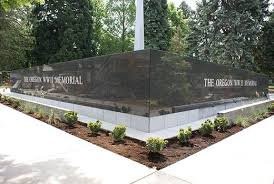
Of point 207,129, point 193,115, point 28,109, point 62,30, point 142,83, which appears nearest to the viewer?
point 207,129

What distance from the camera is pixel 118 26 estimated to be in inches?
1842

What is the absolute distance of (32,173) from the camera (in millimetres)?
5211

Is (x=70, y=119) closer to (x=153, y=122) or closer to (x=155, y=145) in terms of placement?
(x=153, y=122)

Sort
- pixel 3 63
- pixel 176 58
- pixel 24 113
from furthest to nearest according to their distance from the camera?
1. pixel 3 63
2. pixel 24 113
3. pixel 176 58

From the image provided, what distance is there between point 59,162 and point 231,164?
3535mm

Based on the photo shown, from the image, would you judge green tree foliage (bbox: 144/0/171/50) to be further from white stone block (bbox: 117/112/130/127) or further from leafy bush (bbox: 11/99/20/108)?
white stone block (bbox: 117/112/130/127)

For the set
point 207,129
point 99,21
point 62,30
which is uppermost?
point 99,21

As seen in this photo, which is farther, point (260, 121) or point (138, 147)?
point (260, 121)

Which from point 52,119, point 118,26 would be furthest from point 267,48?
point 52,119

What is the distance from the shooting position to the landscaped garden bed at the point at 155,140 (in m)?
6.41

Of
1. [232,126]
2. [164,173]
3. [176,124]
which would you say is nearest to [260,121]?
[232,126]

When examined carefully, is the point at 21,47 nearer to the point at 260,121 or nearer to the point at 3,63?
the point at 3,63

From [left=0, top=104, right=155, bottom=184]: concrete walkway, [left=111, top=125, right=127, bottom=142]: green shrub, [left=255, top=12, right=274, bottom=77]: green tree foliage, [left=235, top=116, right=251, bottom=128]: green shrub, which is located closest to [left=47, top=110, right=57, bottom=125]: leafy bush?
[left=0, top=104, right=155, bottom=184]: concrete walkway

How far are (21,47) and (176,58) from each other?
35.3 metres
